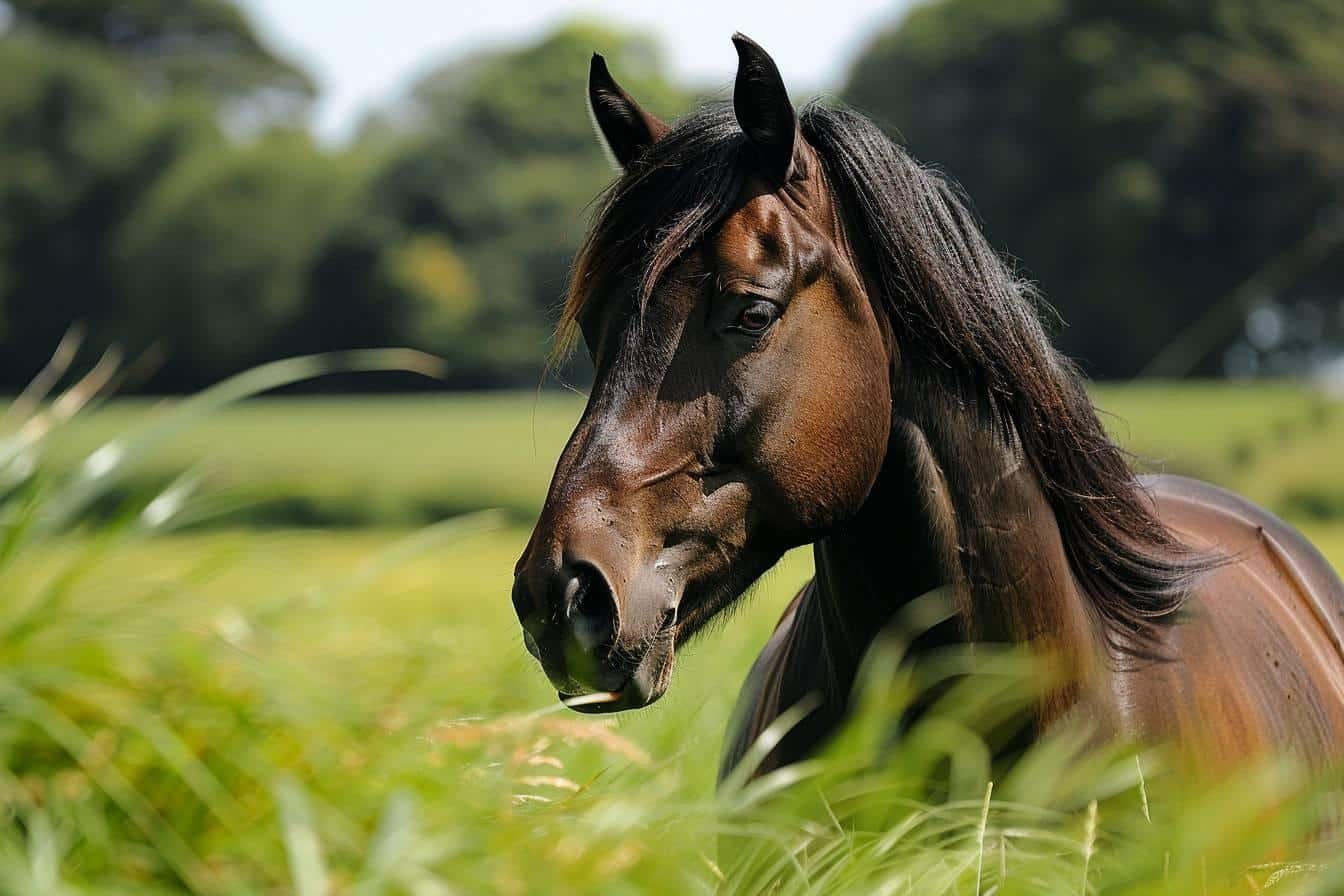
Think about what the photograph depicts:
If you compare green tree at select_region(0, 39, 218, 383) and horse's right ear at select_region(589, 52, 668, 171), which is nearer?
horse's right ear at select_region(589, 52, 668, 171)

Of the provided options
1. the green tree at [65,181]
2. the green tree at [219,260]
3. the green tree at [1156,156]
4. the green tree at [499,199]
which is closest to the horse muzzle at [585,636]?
the green tree at [1156,156]

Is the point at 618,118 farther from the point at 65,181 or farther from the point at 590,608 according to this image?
the point at 65,181

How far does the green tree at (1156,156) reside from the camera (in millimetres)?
41781

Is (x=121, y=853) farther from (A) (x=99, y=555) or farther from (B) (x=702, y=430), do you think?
(B) (x=702, y=430)

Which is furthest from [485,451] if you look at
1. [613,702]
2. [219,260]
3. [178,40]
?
[178,40]

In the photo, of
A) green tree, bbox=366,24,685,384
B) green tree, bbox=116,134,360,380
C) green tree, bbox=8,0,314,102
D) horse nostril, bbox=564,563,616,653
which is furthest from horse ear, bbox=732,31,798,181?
green tree, bbox=8,0,314,102

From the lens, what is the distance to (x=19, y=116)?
52.2m

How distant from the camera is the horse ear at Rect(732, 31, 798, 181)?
2662 mm

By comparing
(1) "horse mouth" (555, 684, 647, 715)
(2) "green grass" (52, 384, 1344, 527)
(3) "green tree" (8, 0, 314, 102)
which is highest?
(1) "horse mouth" (555, 684, 647, 715)

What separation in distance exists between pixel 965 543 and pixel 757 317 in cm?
54

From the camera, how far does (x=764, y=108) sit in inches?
107

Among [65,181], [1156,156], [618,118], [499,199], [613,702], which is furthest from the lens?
[499,199]

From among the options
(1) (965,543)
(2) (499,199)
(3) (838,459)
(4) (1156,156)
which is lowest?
(2) (499,199)

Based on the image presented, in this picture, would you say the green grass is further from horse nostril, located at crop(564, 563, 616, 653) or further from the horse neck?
horse nostril, located at crop(564, 563, 616, 653)
